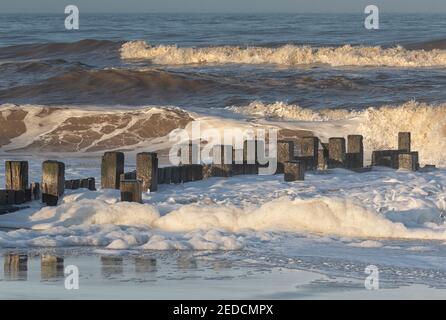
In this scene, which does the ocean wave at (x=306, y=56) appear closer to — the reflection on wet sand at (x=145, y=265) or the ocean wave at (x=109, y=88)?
the ocean wave at (x=109, y=88)

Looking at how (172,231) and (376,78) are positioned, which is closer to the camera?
(172,231)

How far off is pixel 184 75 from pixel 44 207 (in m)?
17.1

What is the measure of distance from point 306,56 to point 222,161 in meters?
23.5

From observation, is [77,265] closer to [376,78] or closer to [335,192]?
[335,192]

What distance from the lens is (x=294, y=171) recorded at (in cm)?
1045

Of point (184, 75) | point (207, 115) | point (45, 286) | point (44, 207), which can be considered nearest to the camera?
point (45, 286)

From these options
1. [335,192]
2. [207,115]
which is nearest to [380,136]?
[207,115]

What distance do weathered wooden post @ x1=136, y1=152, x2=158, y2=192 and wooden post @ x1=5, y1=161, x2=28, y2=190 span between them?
3.12 ft

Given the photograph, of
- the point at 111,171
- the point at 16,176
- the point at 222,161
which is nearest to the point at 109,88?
the point at 222,161

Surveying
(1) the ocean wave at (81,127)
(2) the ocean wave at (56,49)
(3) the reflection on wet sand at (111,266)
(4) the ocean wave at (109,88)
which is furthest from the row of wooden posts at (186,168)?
(2) the ocean wave at (56,49)

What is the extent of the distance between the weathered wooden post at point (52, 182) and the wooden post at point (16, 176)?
7.0 inches

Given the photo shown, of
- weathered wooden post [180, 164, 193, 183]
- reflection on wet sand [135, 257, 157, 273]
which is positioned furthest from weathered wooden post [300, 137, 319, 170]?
reflection on wet sand [135, 257, 157, 273]

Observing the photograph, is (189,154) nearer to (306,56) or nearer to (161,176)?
(161,176)

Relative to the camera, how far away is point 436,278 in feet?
23.0
